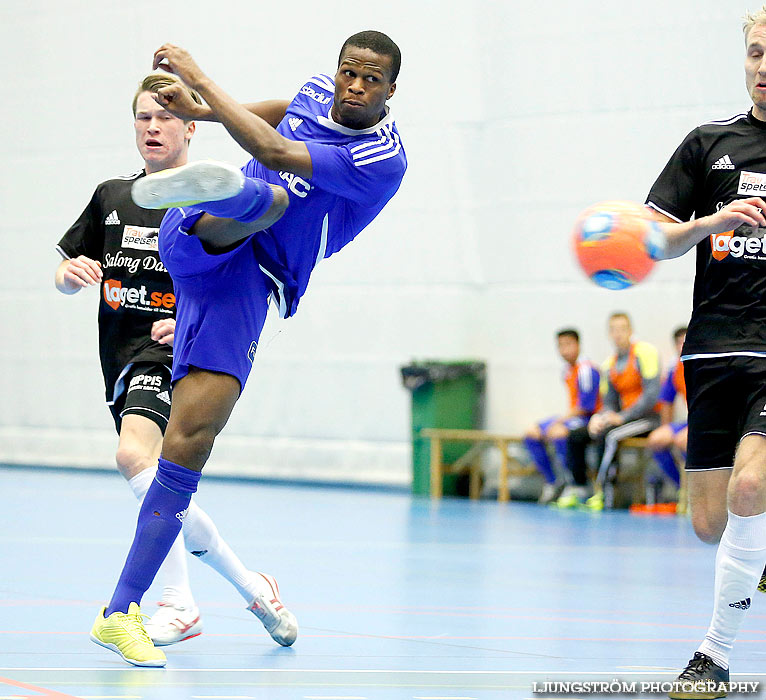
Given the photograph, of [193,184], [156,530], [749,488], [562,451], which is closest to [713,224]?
[749,488]

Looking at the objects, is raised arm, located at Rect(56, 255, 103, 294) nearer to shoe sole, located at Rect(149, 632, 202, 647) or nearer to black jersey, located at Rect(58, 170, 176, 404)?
black jersey, located at Rect(58, 170, 176, 404)

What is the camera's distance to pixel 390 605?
637 centimetres

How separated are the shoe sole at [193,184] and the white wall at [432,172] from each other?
9.32 meters

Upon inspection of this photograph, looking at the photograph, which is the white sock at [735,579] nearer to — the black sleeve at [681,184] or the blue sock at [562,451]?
the black sleeve at [681,184]

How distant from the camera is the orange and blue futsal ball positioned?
4.32m

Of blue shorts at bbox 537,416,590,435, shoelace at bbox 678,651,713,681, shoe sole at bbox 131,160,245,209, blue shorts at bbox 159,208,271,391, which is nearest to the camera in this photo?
shoe sole at bbox 131,160,245,209

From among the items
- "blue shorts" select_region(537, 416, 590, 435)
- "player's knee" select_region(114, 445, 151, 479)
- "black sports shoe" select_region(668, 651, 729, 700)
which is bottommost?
"blue shorts" select_region(537, 416, 590, 435)

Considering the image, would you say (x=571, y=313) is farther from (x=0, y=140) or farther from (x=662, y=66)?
(x=0, y=140)

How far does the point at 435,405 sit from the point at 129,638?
9663 mm

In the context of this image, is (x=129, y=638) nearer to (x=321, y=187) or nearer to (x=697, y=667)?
(x=321, y=187)

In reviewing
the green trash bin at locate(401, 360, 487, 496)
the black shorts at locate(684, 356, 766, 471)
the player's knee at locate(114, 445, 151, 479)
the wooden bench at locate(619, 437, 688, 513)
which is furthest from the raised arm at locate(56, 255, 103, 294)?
the green trash bin at locate(401, 360, 487, 496)

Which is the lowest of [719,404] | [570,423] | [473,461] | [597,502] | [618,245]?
[597,502]

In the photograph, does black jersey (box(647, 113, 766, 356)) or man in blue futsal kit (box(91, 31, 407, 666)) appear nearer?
man in blue futsal kit (box(91, 31, 407, 666))

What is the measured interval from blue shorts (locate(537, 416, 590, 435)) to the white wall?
0.59m
